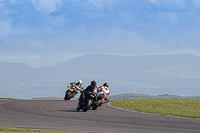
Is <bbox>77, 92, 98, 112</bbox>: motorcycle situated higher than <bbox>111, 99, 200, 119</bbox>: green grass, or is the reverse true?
<bbox>77, 92, 98, 112</bbox>: motorcycle

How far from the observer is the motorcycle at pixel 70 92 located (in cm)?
3209

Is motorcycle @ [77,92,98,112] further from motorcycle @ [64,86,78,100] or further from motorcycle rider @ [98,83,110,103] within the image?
motorcycle @ [64,86,78,100]

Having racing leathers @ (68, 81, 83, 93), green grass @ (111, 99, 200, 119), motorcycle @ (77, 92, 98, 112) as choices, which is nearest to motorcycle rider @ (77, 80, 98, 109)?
motorcycle @ (77, 92, 98, 112)

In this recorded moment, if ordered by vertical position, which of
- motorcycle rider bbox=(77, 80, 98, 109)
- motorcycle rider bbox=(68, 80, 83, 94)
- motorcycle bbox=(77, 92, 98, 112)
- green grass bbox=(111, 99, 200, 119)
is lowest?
green grass bbox=(111, 99, 200, 119)

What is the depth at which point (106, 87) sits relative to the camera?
23.4 metres

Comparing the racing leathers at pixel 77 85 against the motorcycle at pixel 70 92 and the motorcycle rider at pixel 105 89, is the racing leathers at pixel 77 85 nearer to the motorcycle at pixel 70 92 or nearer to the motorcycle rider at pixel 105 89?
the motorcycle at pixel 70 92

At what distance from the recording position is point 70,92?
32344 mm

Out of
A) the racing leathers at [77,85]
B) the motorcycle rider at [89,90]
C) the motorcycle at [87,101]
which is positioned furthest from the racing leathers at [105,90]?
the racing leathers at [77,85]

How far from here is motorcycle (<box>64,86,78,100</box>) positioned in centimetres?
3209

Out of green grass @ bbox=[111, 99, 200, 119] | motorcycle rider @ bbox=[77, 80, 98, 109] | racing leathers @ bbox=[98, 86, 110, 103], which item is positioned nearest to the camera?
green grass @ bbox=[111, 99, 200, 119]

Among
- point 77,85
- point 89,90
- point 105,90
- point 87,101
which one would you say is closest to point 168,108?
point 105,90

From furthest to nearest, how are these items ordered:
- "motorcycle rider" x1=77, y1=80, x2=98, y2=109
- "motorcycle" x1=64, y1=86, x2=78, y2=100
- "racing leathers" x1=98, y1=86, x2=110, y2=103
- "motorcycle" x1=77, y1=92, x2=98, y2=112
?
"motorcycle" x1=64, y1=86, x2=78, y2=100, "racing leathers" x1=98, y1=86, x2=110, y2=103, "motorcycle rider" x1=77, y1=80, x2=98, y2=109, "motorcycle" x1=77, y1=92, x2=98, y2=112

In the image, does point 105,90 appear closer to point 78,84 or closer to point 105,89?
point 105,89

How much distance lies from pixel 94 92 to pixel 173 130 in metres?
8.44
